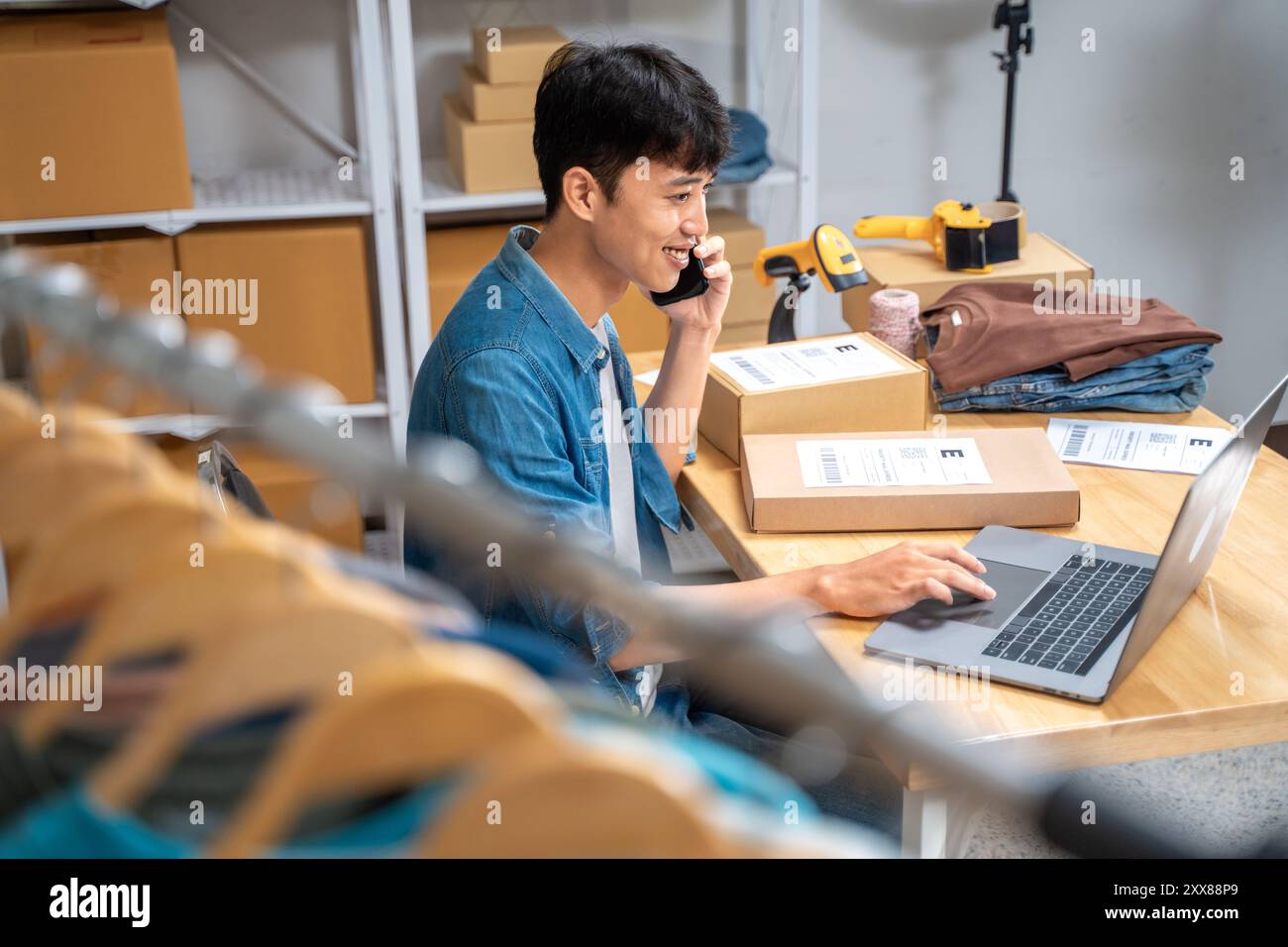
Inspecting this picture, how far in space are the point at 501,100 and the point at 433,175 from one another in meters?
0.31

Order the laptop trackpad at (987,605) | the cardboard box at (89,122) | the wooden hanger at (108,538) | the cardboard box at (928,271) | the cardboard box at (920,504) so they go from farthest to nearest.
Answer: the cardboard box at (89,122) → the cardboard box at (928,271) → the cardboard box at (920,504) → the laptop trackpad at (987,605) → the wooden hanger at (108,538)

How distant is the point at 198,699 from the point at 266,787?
0.05 m

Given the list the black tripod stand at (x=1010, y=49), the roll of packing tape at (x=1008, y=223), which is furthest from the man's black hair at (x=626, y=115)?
the black tripod stand at (x=1010, y=49)

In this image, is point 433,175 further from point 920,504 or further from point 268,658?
point 268,658

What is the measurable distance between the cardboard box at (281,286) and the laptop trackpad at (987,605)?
5.22ft

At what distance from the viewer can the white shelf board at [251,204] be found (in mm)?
2510

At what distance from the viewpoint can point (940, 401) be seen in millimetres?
1940

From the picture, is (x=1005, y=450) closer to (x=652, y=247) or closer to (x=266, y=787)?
(x=652, y=247)

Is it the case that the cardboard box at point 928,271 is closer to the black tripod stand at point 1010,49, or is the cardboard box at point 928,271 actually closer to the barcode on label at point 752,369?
the barcode on label at point 752,369

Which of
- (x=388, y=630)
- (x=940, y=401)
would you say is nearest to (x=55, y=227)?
(x=940, y=401)

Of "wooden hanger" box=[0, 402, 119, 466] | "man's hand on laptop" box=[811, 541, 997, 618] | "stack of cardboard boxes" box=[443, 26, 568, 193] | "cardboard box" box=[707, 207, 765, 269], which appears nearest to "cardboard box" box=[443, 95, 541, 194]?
"stack of cardboard boxes" box=[443, 26, 568, 193]

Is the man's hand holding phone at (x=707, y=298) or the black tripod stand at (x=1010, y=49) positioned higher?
the black tripod stand at (x=1010, y=49)

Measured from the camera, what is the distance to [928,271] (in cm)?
229

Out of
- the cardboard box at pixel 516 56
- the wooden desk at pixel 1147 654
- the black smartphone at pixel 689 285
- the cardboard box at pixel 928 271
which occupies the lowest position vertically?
the wooden desk at pixel 1147 654
